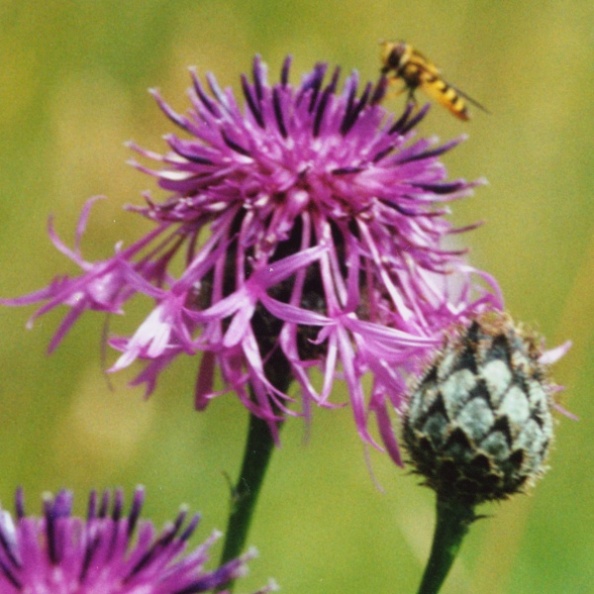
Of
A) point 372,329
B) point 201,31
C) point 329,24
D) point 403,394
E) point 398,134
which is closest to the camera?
point 403,394

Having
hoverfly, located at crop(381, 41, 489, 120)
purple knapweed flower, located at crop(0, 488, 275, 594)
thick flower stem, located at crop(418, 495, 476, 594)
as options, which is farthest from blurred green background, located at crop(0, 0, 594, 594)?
purple knapweed flower, located at crop(0, 488, 275, 594)

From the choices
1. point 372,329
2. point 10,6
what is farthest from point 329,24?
point 372,329

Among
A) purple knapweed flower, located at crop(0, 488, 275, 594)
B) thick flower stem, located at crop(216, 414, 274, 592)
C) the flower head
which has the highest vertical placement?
the flower head

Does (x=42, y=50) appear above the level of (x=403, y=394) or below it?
above

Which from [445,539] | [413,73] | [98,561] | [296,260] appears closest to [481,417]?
[445,539]

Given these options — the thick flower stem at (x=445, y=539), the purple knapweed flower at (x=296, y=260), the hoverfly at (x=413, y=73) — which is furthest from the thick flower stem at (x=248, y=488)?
the hoverfly at (x=413, y=73)

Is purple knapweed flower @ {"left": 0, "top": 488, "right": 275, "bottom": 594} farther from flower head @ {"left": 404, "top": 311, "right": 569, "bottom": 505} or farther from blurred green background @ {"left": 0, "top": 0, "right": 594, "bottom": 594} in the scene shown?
blurred green background @ {"left": 0, "top": 0, "right": 594, "bottom": 594}

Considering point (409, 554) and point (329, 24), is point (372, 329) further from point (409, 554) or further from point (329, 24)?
point (329, 24)
